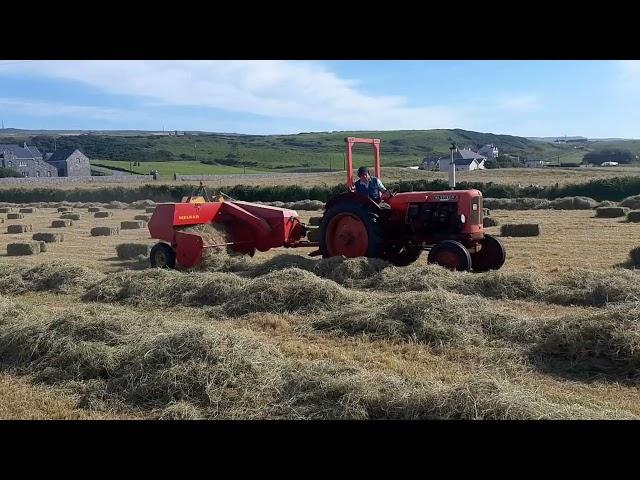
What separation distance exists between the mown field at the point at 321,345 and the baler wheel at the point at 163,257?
4.40ft

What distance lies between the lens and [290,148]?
347 feet

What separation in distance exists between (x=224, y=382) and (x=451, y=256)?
19.6 feet

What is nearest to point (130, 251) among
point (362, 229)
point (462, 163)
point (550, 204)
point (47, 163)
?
point (362, 229)

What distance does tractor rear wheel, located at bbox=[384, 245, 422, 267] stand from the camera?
37.6ft

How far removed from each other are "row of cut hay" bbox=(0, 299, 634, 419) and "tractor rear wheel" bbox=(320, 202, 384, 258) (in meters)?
5.06

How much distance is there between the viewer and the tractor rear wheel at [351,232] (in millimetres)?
11062

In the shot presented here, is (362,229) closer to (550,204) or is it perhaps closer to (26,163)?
(550,204)

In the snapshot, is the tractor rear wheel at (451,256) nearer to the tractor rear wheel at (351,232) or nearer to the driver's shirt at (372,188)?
the tractor rear wheel at (351,232)

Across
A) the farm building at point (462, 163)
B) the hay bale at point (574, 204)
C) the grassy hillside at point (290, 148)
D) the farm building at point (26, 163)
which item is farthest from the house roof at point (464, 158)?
the farm building at point (26, 163)
